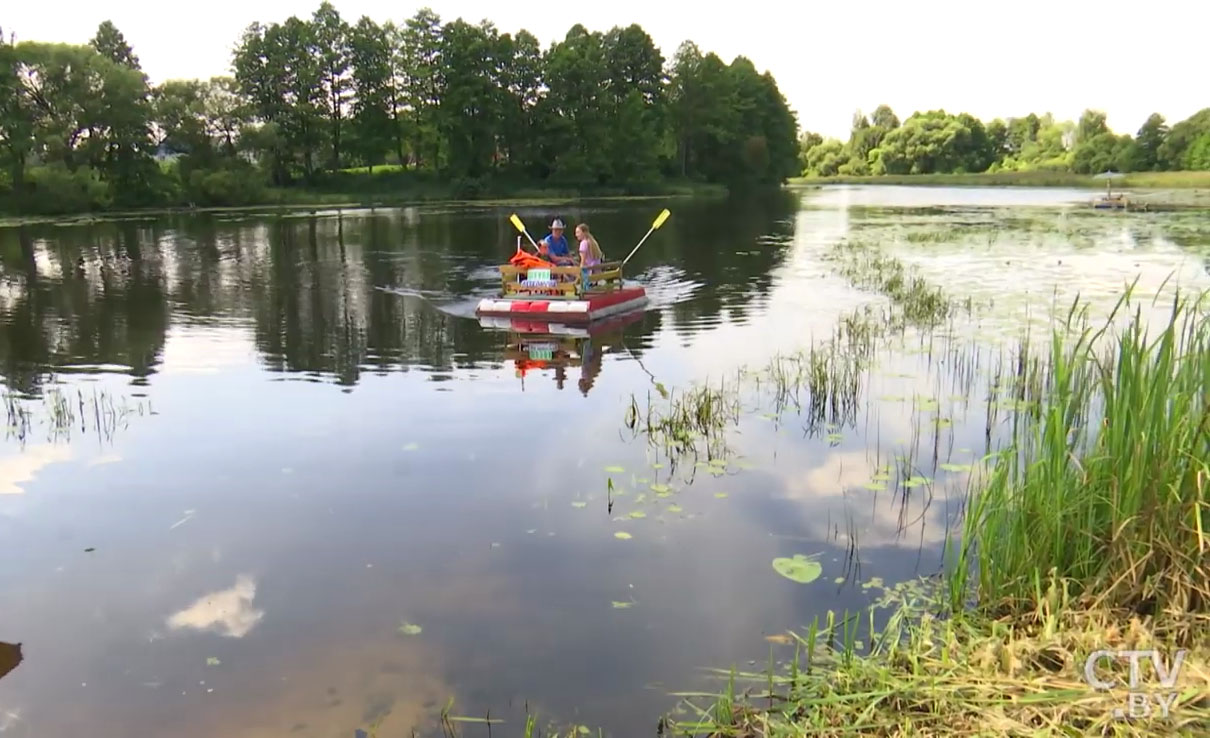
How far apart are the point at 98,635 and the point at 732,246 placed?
90.7 ft

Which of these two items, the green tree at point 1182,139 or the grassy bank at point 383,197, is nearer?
the grassy bank at point 383,197

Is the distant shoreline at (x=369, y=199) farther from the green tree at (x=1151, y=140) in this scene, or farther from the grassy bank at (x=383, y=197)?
the green tree at (x=1151, y=140)

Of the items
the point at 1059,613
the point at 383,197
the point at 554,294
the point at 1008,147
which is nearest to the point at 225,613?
the point at 1059,613

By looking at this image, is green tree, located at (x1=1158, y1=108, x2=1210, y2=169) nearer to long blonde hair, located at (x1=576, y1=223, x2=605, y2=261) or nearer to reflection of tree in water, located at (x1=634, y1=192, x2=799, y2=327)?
reflection of tree in water, located at (x1=634, y1=192, x2=799, y2=327)

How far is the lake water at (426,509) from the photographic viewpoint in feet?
16.7

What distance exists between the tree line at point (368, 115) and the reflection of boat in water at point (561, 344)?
4447 centimetres

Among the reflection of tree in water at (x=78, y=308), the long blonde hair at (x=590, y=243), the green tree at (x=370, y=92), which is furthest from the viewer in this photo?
the green tree at (x=370, y=92)

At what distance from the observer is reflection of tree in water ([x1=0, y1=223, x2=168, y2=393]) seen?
1360 centimetres

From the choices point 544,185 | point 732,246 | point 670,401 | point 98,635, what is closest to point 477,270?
point 732,246

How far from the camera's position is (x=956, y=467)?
26.6 feet

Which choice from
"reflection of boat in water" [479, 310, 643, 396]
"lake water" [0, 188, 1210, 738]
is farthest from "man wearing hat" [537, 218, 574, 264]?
"lake water" [0, 188, 1210, 738]

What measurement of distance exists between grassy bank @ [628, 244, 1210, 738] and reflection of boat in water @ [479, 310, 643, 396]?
6.85 meters

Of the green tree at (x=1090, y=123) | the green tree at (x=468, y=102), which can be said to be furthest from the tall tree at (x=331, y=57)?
the green tree at (x=1090, y=123)

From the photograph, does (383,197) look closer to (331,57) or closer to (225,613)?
(331,57)
